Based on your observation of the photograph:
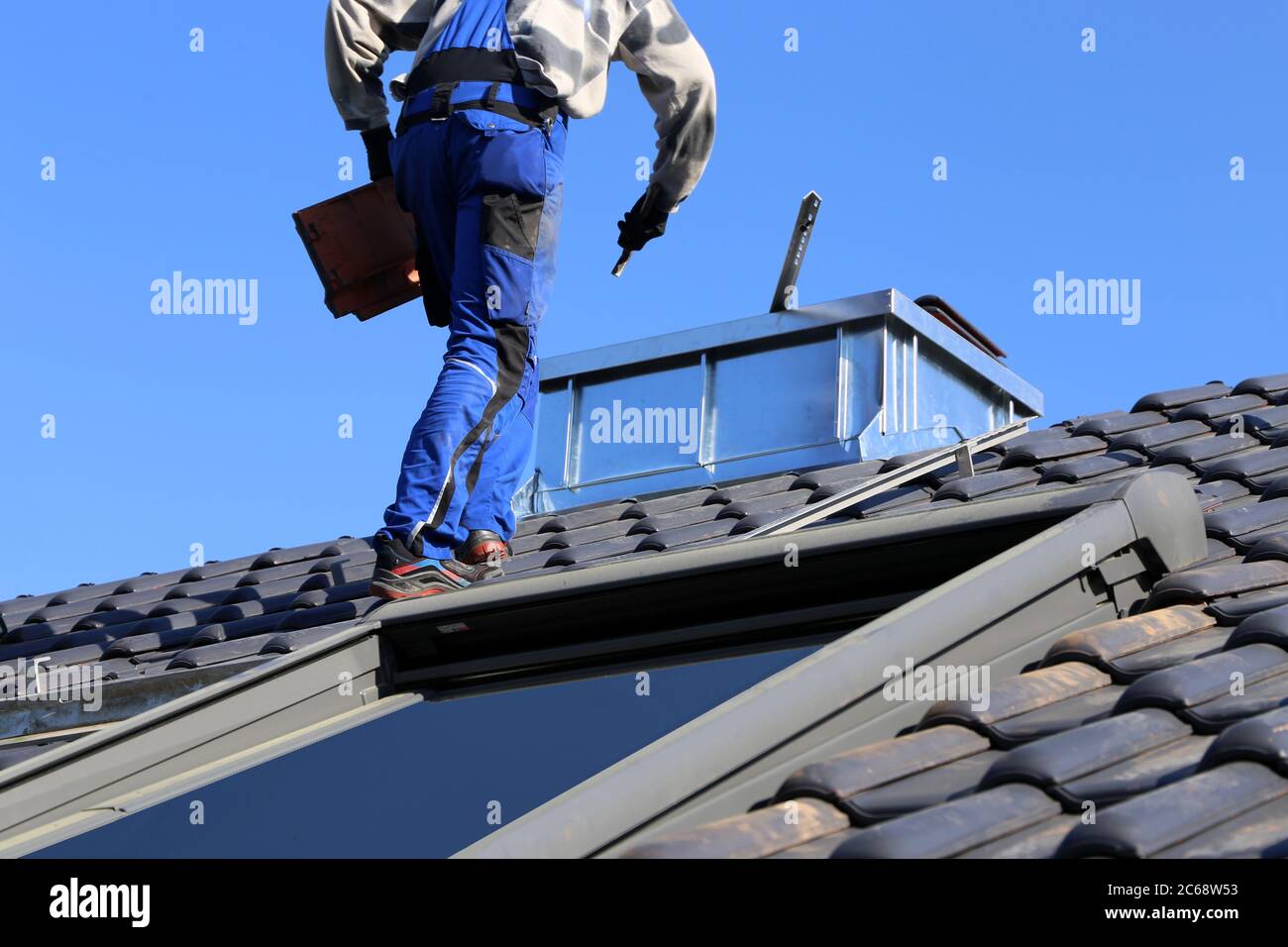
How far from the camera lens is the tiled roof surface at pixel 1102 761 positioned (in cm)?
202

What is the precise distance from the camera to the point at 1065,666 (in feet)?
8.71

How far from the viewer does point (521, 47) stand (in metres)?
4.56

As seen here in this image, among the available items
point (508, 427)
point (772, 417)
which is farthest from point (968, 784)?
point (772, 417)

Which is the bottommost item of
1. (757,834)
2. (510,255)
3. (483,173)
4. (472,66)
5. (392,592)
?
(757,834)

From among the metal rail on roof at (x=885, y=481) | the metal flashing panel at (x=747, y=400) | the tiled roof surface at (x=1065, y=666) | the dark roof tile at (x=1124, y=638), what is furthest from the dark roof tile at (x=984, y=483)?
the metal flashing panel at (x=747, y=400)

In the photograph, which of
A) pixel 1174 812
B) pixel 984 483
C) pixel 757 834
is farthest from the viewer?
pixel 984 483

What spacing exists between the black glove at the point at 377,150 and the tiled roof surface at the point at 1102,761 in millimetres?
2801

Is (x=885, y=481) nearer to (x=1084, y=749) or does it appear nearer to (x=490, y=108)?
(x=490, y=108)

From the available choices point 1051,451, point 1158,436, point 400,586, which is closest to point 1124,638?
point 400,586


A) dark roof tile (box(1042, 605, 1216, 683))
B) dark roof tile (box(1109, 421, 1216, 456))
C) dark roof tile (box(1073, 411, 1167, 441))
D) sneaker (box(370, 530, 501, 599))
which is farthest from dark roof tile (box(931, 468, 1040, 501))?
dark roof tile (box(1042, 605, 1216, 683))

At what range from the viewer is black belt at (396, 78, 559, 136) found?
14.7 feet

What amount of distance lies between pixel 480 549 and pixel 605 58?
142 cm

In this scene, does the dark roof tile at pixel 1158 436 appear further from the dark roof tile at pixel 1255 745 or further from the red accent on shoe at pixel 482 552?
the dark roof tile at pixel 1255 745
